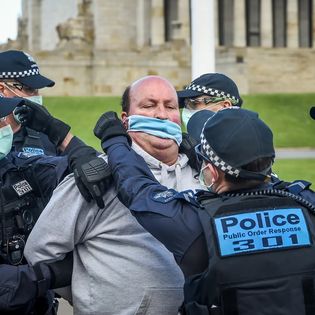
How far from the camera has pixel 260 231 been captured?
3.48 metres

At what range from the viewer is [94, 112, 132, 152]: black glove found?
4047 millimetres

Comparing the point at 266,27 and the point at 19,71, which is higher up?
the point at 266,27

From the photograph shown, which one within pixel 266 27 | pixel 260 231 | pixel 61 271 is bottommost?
pixel 61 271

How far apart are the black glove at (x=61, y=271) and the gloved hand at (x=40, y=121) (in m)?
0.75

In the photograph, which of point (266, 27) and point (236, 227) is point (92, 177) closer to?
point (236, 227)

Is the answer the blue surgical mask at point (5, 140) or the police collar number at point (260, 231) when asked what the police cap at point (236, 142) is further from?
the blue surgical mask at point (5, 140)

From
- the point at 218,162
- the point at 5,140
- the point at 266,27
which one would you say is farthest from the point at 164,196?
the point at 266,27

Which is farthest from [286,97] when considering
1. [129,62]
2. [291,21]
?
[291,21]

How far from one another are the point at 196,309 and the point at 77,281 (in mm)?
706

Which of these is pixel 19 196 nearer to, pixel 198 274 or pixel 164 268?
pixel 164 268

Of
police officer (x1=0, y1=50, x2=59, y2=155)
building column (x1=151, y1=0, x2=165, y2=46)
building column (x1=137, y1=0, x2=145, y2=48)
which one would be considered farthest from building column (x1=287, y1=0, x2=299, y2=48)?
police officer (x1=0, y1=50, x2=59, y2=155)

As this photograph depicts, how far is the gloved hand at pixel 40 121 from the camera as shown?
4434 millimetres

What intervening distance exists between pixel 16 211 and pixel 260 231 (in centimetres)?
140

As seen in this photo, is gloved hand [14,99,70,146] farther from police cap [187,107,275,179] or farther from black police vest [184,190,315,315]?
black police vest [184,190,315,315]
